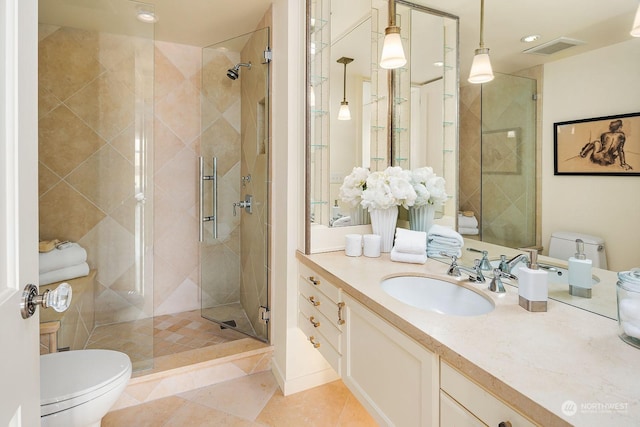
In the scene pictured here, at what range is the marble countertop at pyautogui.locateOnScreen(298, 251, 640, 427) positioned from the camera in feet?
1.98

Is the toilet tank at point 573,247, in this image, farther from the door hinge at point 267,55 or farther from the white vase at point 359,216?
the door hinge at point 267,55

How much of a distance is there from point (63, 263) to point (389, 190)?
2045 millimetres

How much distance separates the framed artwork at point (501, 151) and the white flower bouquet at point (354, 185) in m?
0.63

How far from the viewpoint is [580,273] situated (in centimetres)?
106

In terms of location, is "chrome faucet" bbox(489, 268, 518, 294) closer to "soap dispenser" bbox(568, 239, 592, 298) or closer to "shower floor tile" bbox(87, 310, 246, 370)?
"soap dispenser" bbox(568, 239, 592, 298)

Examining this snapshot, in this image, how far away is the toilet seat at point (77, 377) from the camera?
1.28 metres

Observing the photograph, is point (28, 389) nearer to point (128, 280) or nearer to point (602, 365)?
point (602, 365)

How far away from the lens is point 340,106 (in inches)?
74.4

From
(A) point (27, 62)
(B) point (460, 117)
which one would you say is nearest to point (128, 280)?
(A) point (27, 62)

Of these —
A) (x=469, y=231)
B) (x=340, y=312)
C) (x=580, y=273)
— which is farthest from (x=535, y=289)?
(x=340, y=312)

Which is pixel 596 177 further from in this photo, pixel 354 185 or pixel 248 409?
pixel 248 409

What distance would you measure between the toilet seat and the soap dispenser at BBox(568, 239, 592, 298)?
5.62 feet

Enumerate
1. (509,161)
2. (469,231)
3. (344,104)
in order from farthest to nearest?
1. (344,104)
2. (469,231)
3. (509,161)

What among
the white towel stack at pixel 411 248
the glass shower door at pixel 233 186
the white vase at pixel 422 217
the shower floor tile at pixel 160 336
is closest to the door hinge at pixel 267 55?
the glass shower door at pixel 233 186
